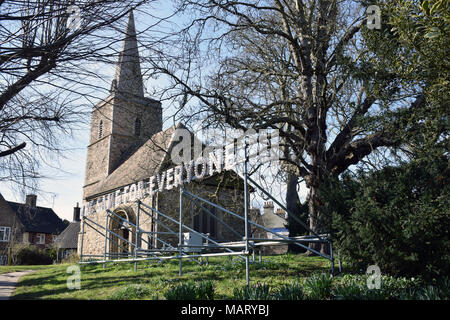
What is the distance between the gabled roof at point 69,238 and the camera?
41966mm

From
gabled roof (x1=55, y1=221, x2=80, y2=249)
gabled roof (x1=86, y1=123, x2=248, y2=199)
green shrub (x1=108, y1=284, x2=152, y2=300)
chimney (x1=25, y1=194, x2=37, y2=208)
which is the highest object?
gabled roof (x1=86, y1=123, x2=248, y2=199)

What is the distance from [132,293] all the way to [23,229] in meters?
36.0

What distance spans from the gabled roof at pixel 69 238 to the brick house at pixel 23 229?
1.58 meters

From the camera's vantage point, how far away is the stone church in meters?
12.0

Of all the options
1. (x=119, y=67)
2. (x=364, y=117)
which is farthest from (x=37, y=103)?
(x=364, y=117)

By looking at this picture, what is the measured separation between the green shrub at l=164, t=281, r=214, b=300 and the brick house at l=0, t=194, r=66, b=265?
2669 centimetres

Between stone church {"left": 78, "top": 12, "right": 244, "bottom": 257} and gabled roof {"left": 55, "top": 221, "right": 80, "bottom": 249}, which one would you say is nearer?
stone church {"left": 78, "top": 12, "right": 244, "bottom": 257}

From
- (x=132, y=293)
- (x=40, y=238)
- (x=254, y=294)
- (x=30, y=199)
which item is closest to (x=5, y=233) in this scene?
(x=40, y=238)

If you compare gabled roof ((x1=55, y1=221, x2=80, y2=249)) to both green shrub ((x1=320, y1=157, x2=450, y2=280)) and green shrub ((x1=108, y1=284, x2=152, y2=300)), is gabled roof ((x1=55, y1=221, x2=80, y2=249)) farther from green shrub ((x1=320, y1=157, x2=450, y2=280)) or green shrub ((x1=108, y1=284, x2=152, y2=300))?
green shrub ((x1=320, y1=157, x2=450, y2=280))

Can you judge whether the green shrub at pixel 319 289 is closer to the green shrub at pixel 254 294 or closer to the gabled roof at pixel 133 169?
the green shrub at pixel 254 294

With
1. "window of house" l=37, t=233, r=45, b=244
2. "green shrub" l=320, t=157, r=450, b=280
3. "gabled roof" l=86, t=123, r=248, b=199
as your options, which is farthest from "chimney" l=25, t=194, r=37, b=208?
"window of house" l=37, t=233, r=45, b=244

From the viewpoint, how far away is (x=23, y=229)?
123 ft

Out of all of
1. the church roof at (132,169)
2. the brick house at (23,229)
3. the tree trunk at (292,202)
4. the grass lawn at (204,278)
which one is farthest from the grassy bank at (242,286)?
the brick house at (23,229)
